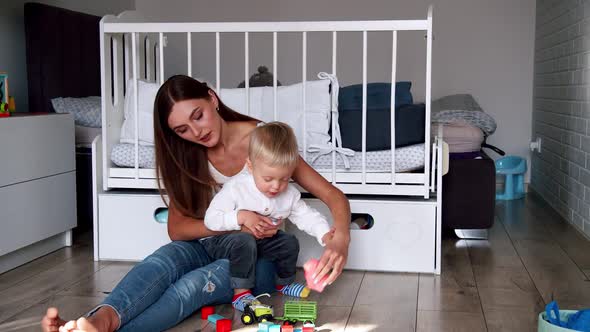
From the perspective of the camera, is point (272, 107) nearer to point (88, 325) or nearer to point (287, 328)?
point (287, 328)

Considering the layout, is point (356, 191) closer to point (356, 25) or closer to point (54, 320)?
point (356, 25)

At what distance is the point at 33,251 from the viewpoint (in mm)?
2773

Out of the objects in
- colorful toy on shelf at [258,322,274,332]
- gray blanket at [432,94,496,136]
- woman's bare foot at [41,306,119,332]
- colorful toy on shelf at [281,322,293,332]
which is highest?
gray blanket at [432,94,496,136]

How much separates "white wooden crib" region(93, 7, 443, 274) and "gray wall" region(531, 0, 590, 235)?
104 centimetres

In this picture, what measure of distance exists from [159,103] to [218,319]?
647 millimetres

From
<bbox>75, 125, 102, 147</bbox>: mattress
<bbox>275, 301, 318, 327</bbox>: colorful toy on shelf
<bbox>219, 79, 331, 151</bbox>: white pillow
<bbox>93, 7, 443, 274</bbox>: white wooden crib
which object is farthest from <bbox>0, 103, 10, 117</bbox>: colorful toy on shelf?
<bbox>275, 301, 318, 327</bbox>: colorful toy on shelf

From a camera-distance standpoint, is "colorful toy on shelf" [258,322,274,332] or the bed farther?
the bed

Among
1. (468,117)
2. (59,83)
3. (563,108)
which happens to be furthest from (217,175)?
(563,108)

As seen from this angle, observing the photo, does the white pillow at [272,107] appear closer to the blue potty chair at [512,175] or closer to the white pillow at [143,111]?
the white pillow at [143,111]

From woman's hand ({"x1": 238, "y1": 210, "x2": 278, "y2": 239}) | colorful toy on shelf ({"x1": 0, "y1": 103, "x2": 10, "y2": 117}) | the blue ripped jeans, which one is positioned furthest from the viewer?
colorful toy on shelf ({"x1": 0, "y1": 103, "x2": 10, "y2": 117})

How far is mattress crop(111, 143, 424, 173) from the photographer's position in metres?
2.57

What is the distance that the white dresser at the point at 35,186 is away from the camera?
8.41 ft

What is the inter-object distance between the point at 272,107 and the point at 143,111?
19.0 inches

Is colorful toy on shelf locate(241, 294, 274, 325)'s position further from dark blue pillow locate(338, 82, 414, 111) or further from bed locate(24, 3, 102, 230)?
bed locate(24, 3, 102, 230)
